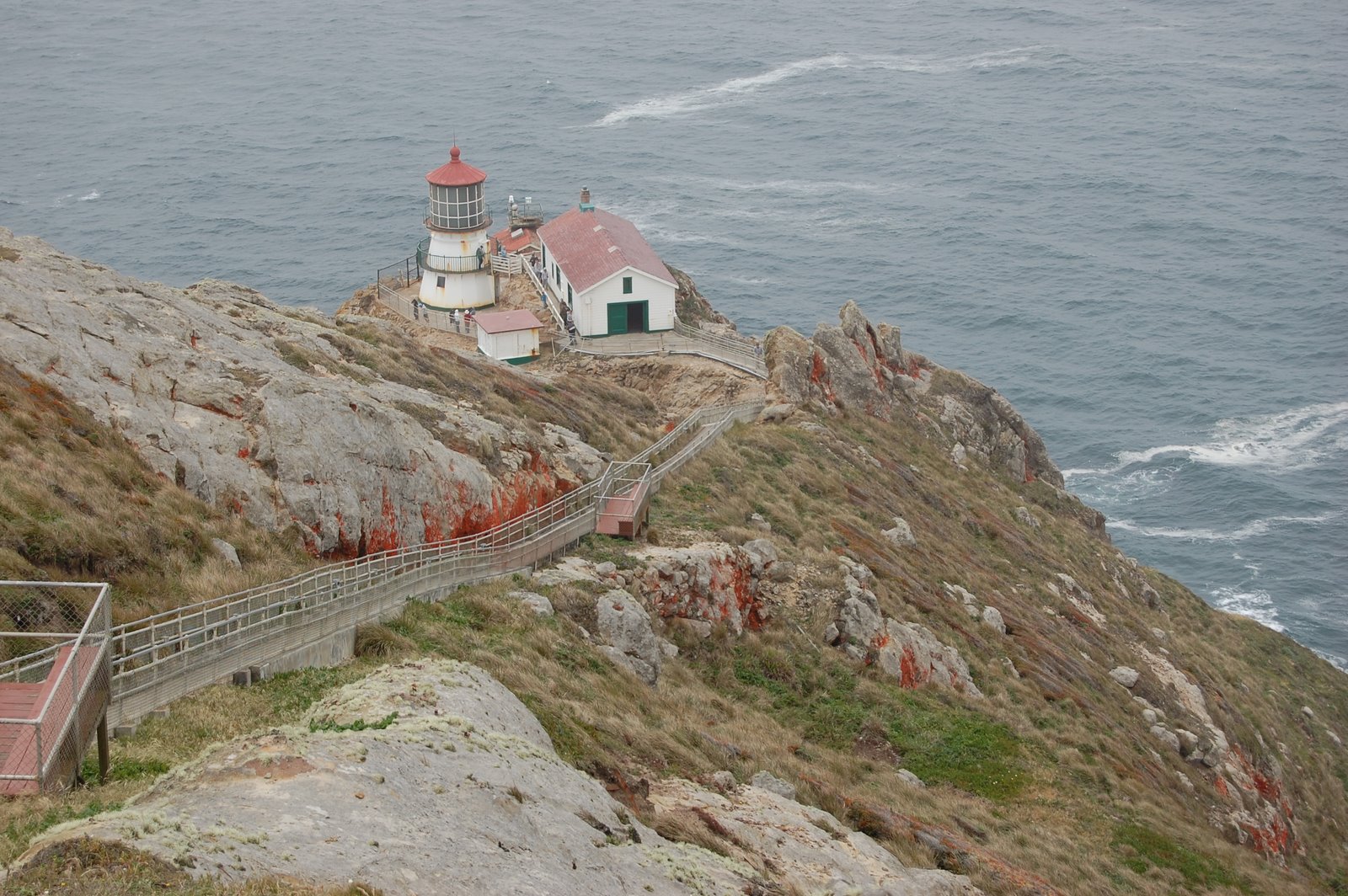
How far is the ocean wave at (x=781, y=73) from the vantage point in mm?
150375

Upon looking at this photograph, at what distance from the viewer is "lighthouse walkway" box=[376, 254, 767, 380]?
2411 inches

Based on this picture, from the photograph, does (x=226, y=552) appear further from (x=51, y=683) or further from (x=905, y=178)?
(x=905, y=178)

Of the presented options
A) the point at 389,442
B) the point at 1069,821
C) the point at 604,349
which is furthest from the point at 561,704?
the point at 604,349

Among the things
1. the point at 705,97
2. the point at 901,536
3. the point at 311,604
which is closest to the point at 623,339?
the point at 901,536

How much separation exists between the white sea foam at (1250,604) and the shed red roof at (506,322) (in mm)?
41091

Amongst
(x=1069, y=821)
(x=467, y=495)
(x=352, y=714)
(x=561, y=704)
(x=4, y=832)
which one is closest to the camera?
(x=4, y=832)

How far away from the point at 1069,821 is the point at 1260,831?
45.3 ft

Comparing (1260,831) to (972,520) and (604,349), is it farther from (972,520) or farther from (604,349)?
(604,349)

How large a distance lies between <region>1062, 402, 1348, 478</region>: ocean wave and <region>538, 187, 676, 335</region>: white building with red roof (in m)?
36.0

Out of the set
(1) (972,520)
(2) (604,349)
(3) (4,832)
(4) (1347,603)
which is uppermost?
(3) (4,832)

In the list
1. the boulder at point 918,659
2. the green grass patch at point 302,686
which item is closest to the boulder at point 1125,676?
the boulder at point 918,659

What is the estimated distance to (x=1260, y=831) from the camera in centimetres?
4056

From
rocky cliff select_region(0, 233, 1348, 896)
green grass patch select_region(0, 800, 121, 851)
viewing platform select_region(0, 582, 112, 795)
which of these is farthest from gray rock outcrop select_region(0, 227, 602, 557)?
green grass patch select_region(0, 800, 121, 851)

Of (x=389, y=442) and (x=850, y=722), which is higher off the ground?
(x=389, y=442)
